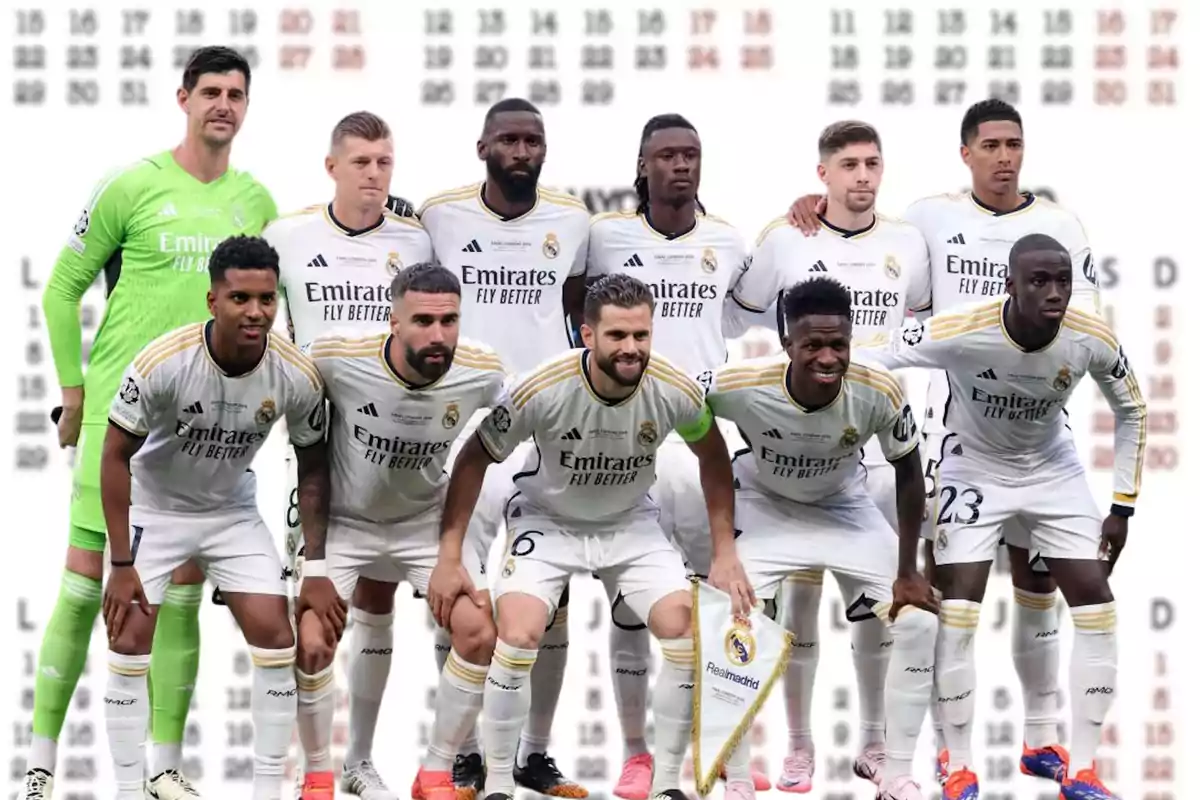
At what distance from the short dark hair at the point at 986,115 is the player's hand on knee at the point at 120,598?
A: 4.24 meters

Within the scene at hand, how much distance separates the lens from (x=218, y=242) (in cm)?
851

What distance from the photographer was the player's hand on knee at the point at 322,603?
8.01 metres

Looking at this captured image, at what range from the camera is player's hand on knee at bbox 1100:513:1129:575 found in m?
8.58

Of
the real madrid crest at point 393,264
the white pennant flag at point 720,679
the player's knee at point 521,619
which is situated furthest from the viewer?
the real madrid crest at point 393,264

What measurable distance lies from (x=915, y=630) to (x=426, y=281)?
249cm

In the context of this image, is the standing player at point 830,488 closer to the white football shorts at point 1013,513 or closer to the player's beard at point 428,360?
the white football shorts at point 1013,513

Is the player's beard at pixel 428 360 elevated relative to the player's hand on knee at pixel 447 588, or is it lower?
elevated

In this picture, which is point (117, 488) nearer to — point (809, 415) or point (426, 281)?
point (426, 281)

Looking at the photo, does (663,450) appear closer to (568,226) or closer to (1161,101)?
(568,226)

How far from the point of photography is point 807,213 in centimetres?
907

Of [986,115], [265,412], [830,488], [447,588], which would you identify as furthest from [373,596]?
[986,115]

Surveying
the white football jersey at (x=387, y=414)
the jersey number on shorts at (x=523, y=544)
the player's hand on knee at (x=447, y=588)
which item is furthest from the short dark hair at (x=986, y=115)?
the player's hand on knee at (x=447, y=588)

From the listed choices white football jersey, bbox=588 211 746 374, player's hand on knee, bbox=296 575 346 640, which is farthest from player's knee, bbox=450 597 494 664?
white football jersey, bbox=588 211 746 374

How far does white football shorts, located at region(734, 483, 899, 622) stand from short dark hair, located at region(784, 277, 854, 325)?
925mm
